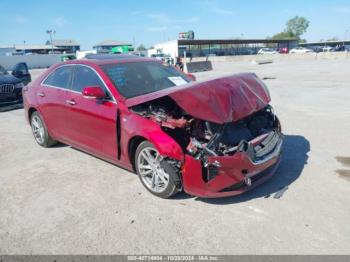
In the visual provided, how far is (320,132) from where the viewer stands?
6.91 metres

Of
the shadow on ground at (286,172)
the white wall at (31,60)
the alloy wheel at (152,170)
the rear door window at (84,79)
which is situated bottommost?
the shadow on ground at (286,172)

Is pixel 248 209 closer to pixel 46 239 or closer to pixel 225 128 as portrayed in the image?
pixel 225 128

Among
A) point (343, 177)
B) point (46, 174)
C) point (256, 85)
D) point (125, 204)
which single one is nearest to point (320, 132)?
point (343, 177)

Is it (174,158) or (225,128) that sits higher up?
(225,128)

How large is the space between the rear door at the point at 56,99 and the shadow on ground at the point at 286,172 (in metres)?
2.98

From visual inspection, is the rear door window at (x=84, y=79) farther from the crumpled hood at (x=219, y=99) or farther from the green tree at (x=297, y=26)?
the green tree at (x=297, y=26)

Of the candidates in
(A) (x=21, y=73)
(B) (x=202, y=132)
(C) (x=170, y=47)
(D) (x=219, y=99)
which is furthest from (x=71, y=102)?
(C) (x=170, y=47)

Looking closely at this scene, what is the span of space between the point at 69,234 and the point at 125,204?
2.64 feet

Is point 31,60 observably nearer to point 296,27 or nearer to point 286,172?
point 286,172

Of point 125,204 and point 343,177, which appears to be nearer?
point 125,204

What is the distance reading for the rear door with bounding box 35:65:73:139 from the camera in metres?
5.59

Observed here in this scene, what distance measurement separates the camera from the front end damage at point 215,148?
145 inches

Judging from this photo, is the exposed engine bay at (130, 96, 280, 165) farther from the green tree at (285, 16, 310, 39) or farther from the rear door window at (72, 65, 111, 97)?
the green tree at (285, 16, 310, 39)

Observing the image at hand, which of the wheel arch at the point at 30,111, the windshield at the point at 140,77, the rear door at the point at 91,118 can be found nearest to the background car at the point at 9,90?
the wheel arch at the point at 30,111
